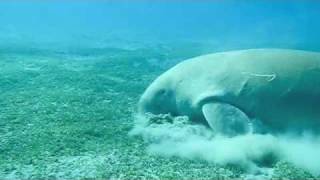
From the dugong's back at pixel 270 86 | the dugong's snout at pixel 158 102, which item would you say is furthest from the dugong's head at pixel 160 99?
the dugong's back at pixel 270 86

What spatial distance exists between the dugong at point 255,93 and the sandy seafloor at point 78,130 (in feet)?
3.53

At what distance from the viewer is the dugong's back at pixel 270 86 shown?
715 cm

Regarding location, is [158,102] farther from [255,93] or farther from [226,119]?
[255,93]

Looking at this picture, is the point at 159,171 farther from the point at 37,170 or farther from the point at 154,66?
the point at 154,66

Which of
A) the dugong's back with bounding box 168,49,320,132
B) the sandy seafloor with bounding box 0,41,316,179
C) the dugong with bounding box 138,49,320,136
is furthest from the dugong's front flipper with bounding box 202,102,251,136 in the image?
the sandy seafloor with bounding box 0,41,316,179

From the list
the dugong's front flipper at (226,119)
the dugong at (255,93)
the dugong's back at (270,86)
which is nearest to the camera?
the dugong's front flipper at (226,119)

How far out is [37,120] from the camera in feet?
26.4

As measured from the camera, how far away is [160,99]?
815cm

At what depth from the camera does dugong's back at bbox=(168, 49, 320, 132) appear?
715cm

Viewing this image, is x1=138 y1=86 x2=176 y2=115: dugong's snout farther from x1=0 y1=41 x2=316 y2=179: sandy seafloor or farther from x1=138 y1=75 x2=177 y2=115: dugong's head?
x1=0 y1=41 x2=316 y2=179: sandy seafloor

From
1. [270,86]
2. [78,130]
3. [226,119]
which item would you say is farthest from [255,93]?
[78,130]

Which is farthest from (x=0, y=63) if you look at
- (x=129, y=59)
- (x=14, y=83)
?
(x=129, y=59)

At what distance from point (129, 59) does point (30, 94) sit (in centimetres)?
789

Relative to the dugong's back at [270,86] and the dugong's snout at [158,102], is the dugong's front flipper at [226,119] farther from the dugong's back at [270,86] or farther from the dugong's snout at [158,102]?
the dugong's snout at [158,102]
